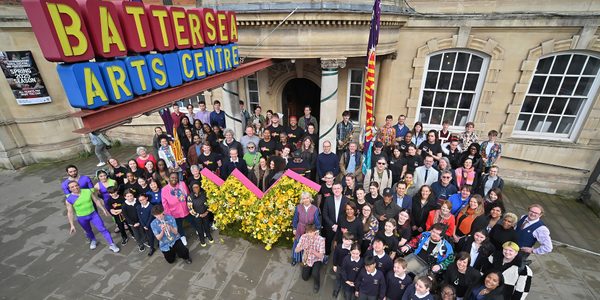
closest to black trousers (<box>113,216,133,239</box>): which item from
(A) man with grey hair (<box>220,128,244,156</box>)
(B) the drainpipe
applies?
(A) man with grey hair (<box>220,128,244,156</box>)

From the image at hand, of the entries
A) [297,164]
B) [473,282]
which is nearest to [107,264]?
[297,164]

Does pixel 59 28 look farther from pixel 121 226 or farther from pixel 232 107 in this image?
pixel 232 107

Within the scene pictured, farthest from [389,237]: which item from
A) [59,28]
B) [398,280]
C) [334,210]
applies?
[59,28]

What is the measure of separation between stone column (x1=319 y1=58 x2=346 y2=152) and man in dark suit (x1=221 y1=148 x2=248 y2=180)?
2527mm

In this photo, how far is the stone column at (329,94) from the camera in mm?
6469

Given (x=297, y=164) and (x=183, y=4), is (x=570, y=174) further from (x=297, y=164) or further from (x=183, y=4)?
(x=183, y=4)

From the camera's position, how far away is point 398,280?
3547 millimetres

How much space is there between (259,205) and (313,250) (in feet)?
4.48

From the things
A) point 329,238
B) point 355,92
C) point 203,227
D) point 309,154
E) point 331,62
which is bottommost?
point 203,227

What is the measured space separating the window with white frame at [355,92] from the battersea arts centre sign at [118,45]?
5.17 m

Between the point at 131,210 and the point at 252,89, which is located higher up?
the point at 252,89

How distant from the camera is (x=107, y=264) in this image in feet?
17.3

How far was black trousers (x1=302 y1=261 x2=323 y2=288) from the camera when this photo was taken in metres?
4.55

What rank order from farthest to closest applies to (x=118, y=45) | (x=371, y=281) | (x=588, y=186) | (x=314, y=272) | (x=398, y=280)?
(x=588, y=186) < (x=314, y=272) < (x=371, y=281) < (x=398, y=280) < (x=118, y=45)
